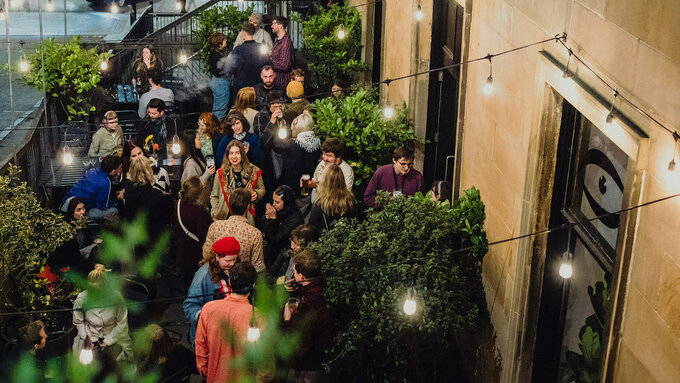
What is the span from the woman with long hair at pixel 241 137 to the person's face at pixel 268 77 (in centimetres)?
213

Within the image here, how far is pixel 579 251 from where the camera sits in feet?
22.4

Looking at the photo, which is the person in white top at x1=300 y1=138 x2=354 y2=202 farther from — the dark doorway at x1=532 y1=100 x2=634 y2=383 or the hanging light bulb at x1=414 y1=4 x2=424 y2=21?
the dark doorway at x1=532 y1=100 x2=634 y2=383

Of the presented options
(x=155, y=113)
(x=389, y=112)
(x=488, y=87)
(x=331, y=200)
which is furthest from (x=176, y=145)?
(x=488, y=87)

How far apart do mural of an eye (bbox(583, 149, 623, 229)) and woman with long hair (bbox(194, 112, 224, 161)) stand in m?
5.81

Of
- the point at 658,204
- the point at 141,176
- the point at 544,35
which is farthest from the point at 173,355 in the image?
the point at 658,204

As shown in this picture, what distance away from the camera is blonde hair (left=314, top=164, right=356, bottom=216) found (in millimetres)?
9375

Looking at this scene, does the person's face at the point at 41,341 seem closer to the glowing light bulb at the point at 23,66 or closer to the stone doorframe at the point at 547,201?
the stone doorframe at the point at 547,201

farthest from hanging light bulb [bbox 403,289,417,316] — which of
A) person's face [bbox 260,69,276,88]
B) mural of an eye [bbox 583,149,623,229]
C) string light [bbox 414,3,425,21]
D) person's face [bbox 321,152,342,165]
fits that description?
person's face [bbox 260,69,276,88]

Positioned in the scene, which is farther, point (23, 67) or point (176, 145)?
point (23, 67)

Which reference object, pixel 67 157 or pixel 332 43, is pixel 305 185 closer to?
pixel 67 157

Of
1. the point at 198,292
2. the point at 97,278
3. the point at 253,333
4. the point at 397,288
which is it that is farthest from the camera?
the point at 198,292

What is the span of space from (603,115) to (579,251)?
1425 millimetres

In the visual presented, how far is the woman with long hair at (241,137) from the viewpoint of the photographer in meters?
11.1

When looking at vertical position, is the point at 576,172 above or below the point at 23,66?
below
